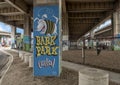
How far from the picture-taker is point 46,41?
10.5 meters

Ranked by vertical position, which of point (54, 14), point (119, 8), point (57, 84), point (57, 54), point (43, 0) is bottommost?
point (57, 84)

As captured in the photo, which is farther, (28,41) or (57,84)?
(28,41)

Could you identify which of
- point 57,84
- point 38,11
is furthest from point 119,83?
point 38,11

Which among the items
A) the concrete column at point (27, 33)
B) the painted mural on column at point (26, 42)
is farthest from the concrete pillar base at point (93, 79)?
the painted mural on column at point (26, 42)

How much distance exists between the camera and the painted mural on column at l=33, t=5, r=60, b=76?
413 inches

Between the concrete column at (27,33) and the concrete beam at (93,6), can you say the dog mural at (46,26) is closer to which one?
the concrete beam at (93,6)

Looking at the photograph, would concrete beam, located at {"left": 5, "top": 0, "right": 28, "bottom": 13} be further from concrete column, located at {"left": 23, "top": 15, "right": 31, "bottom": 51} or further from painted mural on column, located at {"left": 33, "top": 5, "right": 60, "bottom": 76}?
painted mural on column, located at {"left": 33, "top": 5, "right": 60, "bottom": 76}

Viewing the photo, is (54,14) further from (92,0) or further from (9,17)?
(9,17)

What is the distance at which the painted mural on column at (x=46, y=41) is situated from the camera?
1049 centimetres

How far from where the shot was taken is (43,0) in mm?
10477

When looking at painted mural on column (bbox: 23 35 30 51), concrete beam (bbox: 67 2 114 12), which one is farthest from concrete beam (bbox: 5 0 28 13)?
painted mural on column (bbox: 23 35 30 51)

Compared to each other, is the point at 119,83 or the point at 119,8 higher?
the point at 119,8

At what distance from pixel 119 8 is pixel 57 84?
27736mm

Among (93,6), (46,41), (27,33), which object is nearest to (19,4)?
(27,33)
